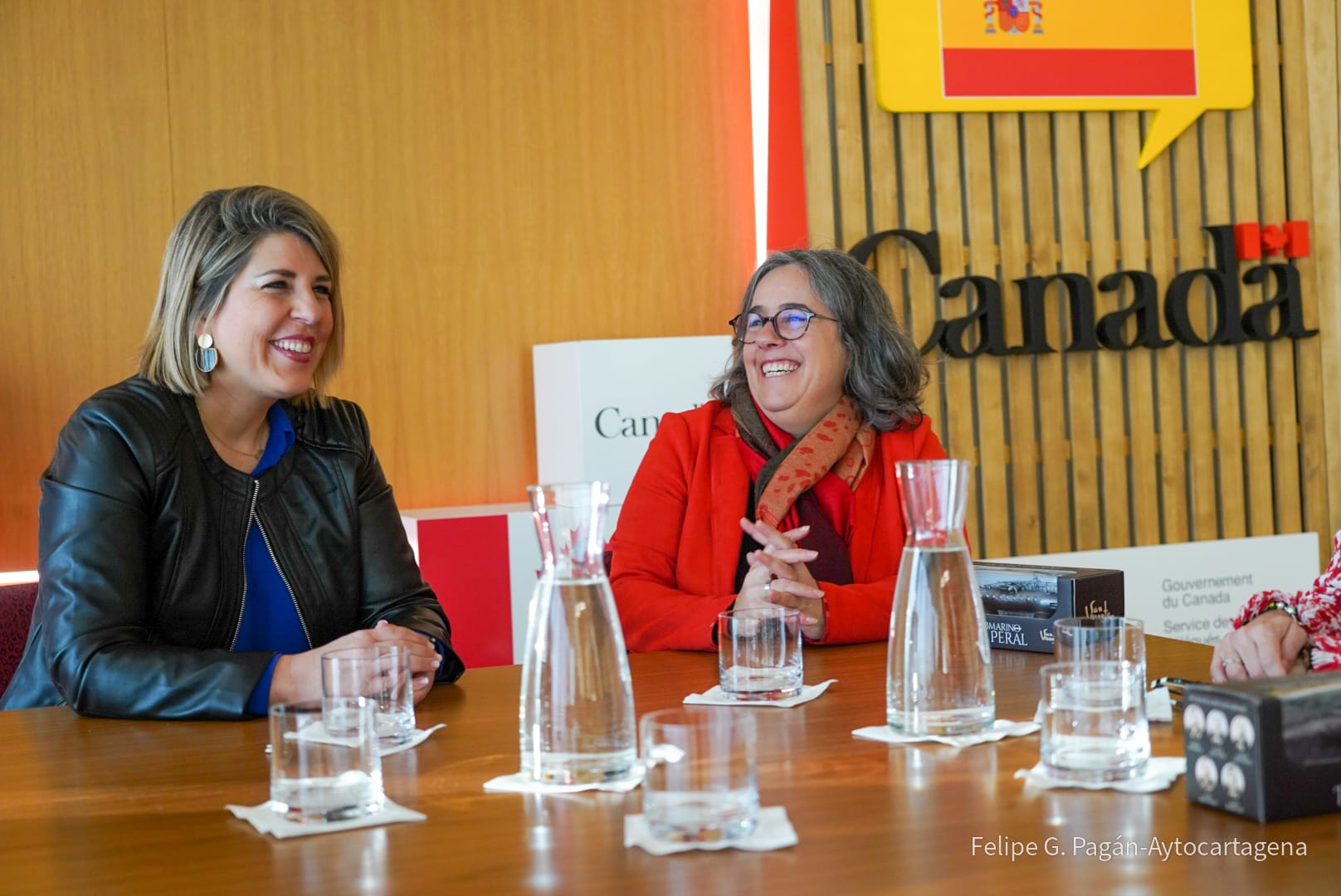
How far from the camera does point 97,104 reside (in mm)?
4660

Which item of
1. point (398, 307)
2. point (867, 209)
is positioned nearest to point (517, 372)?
point (398, 307)

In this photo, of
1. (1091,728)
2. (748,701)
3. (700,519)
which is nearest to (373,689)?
(748,701)

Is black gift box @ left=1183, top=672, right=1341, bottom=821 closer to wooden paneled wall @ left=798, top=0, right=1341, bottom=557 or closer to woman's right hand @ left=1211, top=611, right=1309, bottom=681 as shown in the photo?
woman's right hand @ left=1211, top=611, right=1309, bottom=681

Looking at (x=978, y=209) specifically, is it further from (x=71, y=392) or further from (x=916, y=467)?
(x=916, y=467)

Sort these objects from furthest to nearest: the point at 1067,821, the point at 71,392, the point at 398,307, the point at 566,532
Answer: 1. the point at 398,307
2. the point at 71,392
3. the point at 566,532
4. the point at 1067,821

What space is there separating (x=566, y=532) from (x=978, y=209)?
454cm

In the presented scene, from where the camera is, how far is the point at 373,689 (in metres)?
1.54

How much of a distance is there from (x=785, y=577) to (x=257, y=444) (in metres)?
0.97

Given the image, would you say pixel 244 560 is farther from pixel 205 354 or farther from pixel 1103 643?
pixel 1103 643

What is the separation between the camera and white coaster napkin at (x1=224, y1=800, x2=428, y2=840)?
4.17ft

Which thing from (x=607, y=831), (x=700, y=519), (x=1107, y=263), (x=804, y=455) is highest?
(x=1107, y=263)

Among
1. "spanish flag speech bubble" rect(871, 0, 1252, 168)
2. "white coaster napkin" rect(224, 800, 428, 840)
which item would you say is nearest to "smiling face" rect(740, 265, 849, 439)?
"white coaster napkin" rect(224, 800, 428, 840)

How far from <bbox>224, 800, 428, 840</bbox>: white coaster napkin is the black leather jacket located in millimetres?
539

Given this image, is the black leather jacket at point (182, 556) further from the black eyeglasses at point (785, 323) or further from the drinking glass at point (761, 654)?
the black eyeglasses at point (785, 323)
